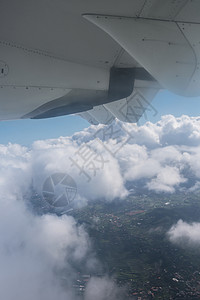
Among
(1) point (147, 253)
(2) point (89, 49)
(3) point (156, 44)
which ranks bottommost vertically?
(3) point (156, 44)

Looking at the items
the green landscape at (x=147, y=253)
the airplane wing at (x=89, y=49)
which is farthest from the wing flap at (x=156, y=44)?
the green landscape at (x=147, y=253)

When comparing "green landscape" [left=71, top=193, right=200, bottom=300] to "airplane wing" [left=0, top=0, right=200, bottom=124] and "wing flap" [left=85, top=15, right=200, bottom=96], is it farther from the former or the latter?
"wing flap" [left=85, top=15, right=200, bottom=96]

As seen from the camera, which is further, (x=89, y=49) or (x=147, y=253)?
(x=147, y=253)

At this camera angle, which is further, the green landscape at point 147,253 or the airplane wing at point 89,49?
the green landscape at point 147,253

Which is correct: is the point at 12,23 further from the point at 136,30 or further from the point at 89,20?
the point at 136,30

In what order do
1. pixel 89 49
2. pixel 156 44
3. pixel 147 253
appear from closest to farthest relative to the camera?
pixel 156 44, pixel 89 49, pixel 147 253

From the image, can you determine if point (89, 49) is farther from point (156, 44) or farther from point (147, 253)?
point (147, 253)

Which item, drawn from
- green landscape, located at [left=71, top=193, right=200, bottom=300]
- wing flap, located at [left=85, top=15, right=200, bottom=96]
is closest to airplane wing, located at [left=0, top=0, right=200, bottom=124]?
wing flap, located at [left=85, top=15, right=200, bottom=96]

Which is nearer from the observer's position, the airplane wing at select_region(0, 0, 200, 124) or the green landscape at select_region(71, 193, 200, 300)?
the airplane wing at select_region(0, 0, 200, 124)

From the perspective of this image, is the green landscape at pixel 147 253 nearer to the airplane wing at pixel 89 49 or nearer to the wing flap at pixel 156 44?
the airplane wing at pixel 89 49

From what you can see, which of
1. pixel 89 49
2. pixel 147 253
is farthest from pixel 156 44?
pixel 147 253
